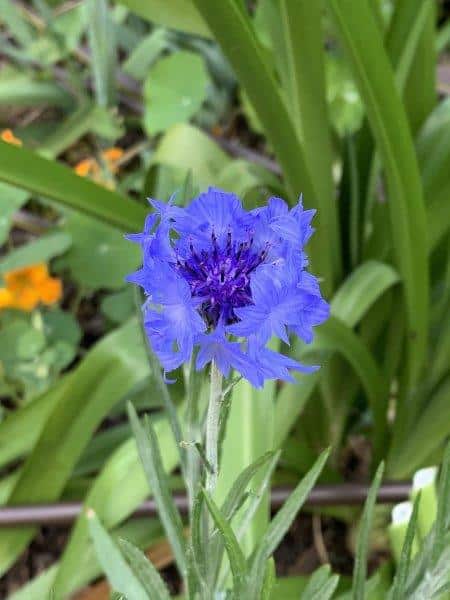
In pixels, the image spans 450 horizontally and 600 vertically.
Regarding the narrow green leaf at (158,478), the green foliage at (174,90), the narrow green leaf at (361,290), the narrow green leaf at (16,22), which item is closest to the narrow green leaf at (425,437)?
the narrow green leaf at (361,290)

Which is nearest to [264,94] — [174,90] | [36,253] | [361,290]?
[361,290]

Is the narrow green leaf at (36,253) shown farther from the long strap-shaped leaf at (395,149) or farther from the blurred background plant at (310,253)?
the long strap-shaped leaf at (395,149)

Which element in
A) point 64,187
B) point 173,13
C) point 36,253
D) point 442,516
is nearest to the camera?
point 442,516

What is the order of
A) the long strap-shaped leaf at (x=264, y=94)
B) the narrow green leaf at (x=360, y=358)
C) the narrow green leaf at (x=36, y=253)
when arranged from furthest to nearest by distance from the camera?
the narrow green leaf at (x=36, y=253) < the narrow green leaf at (x=360, y=358) < the long strap-shaped leaf at (x=264, y=94)

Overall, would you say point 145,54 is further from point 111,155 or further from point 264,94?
point 264,94

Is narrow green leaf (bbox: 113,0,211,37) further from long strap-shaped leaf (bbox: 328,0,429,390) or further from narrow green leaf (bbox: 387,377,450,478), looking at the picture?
narrow green leaf (bbox: 387,377,450,478)

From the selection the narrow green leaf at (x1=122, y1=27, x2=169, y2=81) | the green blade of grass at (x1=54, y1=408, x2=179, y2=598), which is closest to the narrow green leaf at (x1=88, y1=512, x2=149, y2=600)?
the green blade of grass at (x1=54, y1=408, x2=179, y2=598)
